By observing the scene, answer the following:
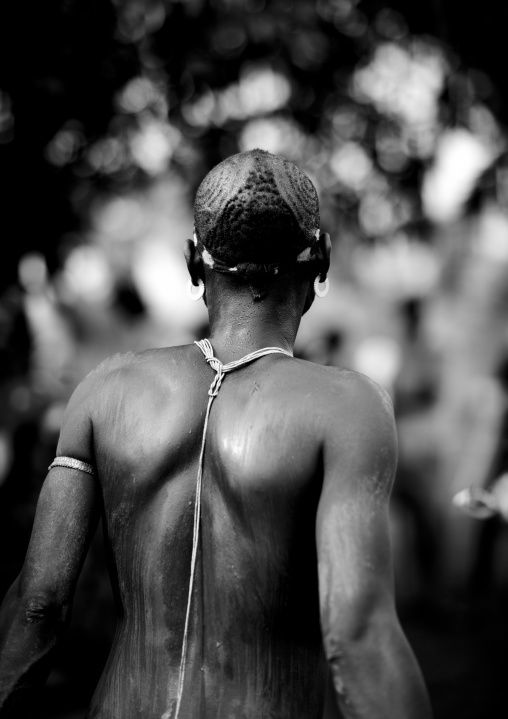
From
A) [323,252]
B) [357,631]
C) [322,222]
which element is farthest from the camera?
[322,222]

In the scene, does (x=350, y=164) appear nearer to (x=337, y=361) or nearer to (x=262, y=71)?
(x=262, y=71)

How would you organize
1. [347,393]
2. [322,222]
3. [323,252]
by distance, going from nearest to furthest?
[347,393], [323,252], [322,222]

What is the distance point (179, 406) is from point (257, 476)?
8.8 inches

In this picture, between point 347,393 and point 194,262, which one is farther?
point 194,262

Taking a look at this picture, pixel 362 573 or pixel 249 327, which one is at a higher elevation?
pixel 249 327

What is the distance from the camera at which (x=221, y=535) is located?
1566 mm

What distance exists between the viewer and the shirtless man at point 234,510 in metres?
1.46

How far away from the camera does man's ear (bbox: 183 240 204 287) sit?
5.88 ft

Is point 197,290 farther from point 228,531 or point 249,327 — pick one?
point 228,531

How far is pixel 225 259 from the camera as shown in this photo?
5.59 feet

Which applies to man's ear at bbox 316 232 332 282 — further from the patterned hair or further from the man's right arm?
the man's right arm

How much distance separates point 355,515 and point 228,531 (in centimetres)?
26

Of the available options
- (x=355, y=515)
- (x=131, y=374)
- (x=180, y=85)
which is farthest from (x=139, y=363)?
(x=180, y=85)

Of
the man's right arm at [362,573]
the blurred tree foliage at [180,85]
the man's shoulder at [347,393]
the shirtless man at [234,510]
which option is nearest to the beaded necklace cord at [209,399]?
the shirtless man at [234,510]
